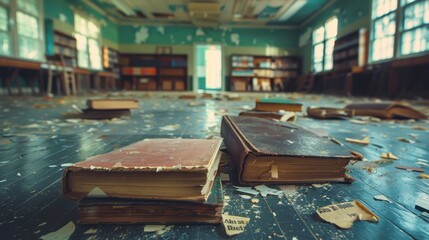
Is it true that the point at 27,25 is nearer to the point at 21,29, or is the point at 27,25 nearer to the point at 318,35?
the point at 21,29

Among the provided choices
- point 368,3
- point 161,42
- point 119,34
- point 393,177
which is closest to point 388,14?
point 368,3

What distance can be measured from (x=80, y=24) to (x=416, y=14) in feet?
37.3

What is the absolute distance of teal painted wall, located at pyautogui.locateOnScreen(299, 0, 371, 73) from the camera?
29.6 feet

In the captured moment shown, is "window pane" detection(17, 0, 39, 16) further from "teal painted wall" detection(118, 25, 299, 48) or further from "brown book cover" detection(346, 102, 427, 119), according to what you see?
"brown book cover" detection(346, 102, 427, 119)

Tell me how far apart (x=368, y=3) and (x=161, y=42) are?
34.3 feet

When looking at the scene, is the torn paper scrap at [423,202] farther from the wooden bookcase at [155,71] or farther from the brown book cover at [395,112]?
the wooden bookcase at [155,71]

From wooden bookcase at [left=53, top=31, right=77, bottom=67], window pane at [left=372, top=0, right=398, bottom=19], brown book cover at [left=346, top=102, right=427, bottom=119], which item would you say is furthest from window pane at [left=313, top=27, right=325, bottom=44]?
brown book cover at [left=346, top=102, right=427, bottom=119]

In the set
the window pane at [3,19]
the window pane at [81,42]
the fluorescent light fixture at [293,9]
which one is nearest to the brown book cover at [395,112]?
the window pane at [3,19]

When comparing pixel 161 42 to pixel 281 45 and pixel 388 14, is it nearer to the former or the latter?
pixel 281 45

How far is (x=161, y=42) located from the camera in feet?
52.0

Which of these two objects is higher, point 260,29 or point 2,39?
point 260,29

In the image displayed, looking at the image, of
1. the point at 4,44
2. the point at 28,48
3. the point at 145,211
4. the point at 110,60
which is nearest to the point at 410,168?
the point at 145,211

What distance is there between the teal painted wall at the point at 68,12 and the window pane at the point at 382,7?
10178 mm

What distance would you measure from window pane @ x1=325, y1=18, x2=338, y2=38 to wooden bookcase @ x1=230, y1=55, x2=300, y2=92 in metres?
3.49
